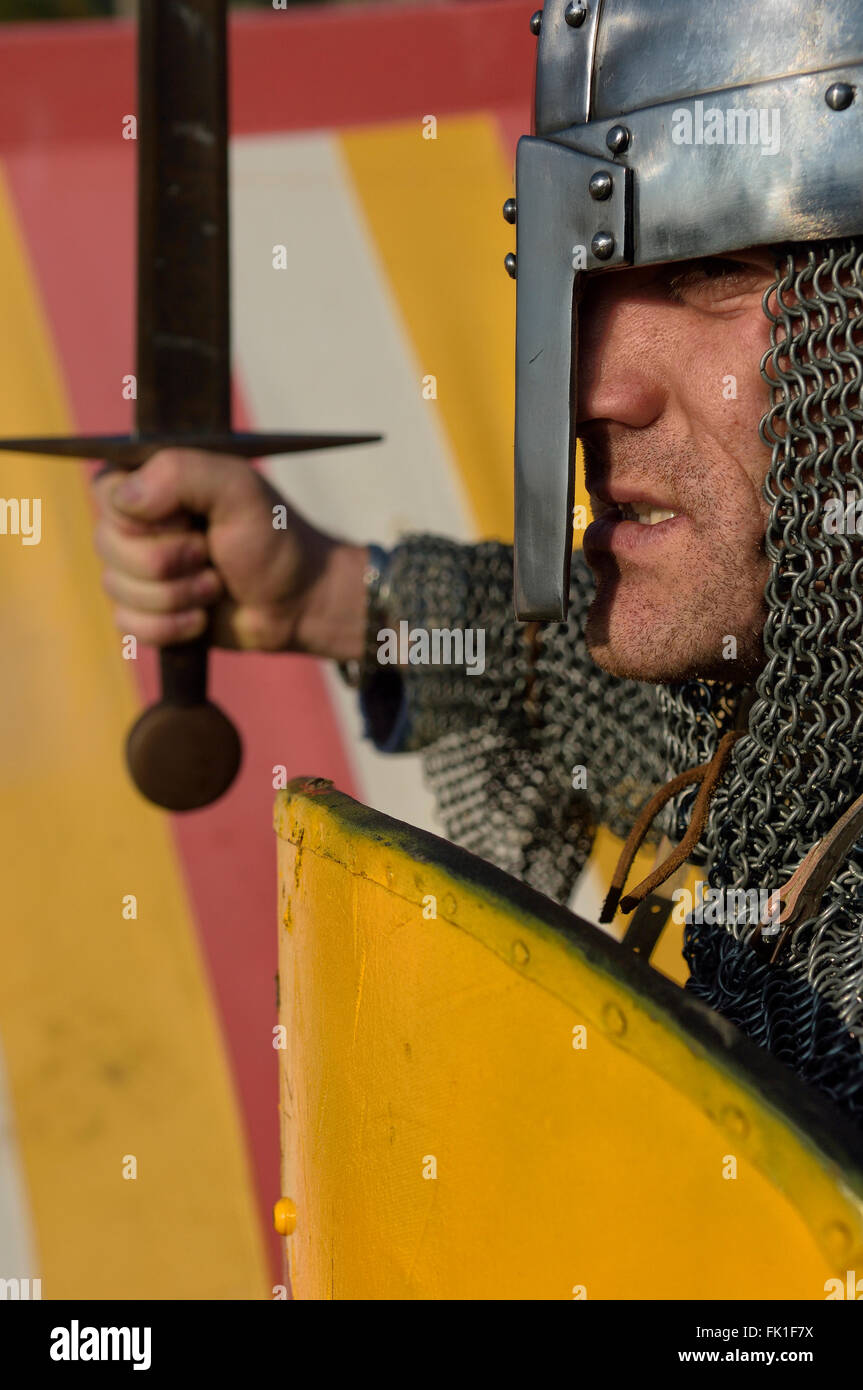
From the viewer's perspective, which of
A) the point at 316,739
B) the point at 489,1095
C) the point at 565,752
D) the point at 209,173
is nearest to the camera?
the point at 489,1095

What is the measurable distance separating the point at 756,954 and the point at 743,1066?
0.47 meters

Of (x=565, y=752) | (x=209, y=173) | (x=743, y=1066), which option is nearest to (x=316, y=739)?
(x=565, y=752)

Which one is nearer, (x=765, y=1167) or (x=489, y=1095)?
(x=765, y=1167)

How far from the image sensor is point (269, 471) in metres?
2.47

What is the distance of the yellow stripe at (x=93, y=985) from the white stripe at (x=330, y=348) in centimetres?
46

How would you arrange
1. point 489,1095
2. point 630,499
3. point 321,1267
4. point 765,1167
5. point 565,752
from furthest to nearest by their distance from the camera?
point 565,752, point 630,499, point 321,1267, point 489,1095, point 765,1167

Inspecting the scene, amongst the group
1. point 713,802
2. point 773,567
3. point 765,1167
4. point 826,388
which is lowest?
point 765,1167

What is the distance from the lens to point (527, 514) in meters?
1.33

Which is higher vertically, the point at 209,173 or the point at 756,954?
the point at 209,173

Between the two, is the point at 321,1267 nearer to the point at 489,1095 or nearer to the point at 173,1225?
the point at 489,1095

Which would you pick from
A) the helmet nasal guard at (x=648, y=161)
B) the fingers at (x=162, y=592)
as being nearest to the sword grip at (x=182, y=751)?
the fingers at (x=162, y=592)

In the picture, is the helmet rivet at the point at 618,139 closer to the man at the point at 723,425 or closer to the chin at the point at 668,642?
the man at the point at 723,425

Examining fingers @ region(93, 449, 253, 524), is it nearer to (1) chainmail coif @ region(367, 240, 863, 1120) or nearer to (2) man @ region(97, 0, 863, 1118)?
(2) man @ region(97, 0, 863, 1118)

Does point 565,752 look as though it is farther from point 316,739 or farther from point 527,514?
point 316,739
